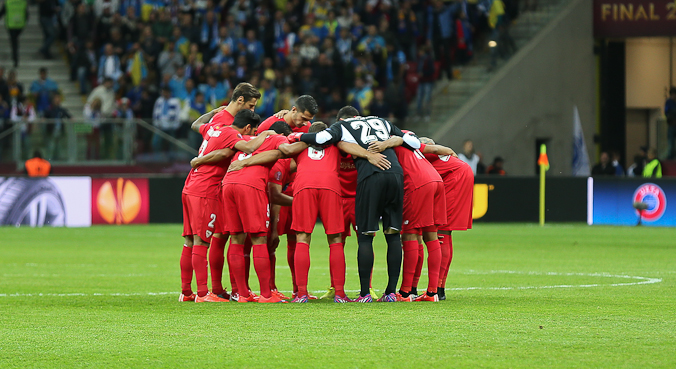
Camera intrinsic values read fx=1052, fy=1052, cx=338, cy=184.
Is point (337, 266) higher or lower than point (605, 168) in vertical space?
lower

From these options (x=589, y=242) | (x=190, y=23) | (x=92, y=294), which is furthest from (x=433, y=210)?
(x=190, y=23)

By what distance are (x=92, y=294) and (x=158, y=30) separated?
63.8ft

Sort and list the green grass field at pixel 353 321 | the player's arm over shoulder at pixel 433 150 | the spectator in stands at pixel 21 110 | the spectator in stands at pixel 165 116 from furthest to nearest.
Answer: the spectator in stands at pixel 21 110
the spectator in stands at pixel 165 116
the player's arm over shoulder at pixel 433 150
the green grass field at pixel 353 321

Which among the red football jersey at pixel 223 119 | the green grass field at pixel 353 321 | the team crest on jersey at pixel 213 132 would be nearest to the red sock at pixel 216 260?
the green grass field at pixel 353 321

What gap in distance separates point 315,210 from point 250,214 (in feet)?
2.09

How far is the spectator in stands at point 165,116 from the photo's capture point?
26.0m

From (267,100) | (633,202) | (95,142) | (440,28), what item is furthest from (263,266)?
(440,28)

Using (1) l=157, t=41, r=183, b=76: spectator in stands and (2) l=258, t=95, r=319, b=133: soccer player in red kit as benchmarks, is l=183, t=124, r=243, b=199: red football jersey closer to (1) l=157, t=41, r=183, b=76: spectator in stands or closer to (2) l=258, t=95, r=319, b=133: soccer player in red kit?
(2) l=258, t=95, r=319, b=133: soccer player in red kit

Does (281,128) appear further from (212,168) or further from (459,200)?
(459,200)

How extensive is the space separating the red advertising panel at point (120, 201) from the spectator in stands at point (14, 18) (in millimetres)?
8412

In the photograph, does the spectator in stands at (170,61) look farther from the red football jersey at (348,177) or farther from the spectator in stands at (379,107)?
the red football jersey at (348,177)

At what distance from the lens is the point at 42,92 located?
28359mm

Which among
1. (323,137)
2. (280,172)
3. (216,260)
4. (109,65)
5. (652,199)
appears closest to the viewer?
(323,137)

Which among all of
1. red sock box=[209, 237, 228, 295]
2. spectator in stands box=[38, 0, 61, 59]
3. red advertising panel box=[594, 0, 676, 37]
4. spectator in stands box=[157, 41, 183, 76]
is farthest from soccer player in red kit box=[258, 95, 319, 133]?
red advertising panel box=[594, 0, 676, 37]
